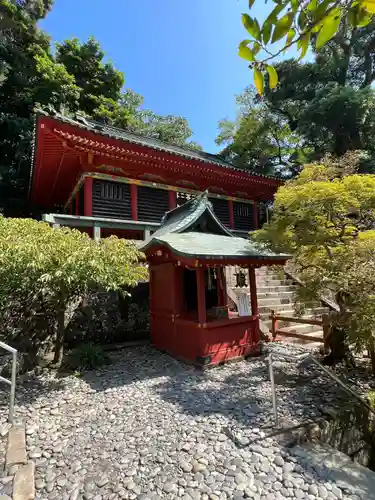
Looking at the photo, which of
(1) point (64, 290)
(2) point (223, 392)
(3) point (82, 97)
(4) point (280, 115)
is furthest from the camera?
(4) point (280, 115)

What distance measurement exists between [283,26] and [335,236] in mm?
4881

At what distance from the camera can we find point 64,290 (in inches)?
211

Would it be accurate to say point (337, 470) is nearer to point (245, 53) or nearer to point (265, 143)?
point (245, 53)

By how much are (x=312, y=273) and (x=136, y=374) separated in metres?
3.83

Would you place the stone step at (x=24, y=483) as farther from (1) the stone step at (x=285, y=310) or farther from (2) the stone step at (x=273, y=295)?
(2) the stone step at (x=273, y=295)

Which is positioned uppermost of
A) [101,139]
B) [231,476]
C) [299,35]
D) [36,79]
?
[36,79]

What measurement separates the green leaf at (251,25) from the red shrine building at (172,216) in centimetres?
437

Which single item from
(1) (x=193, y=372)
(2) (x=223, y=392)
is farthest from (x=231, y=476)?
(1) (x=193, y=372)

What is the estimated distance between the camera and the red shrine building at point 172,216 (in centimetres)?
625

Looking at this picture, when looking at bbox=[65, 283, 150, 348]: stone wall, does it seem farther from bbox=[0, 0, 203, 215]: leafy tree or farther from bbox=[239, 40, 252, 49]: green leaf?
bbox=[0, 0, 203, 215]: leafy tree

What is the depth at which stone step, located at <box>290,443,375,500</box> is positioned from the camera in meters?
2.70

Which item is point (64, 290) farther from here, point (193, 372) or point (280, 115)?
point (280, 115)

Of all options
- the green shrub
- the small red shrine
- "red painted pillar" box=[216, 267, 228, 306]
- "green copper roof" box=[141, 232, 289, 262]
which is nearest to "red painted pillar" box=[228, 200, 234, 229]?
the small red shrine

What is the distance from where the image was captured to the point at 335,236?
5.35 m
